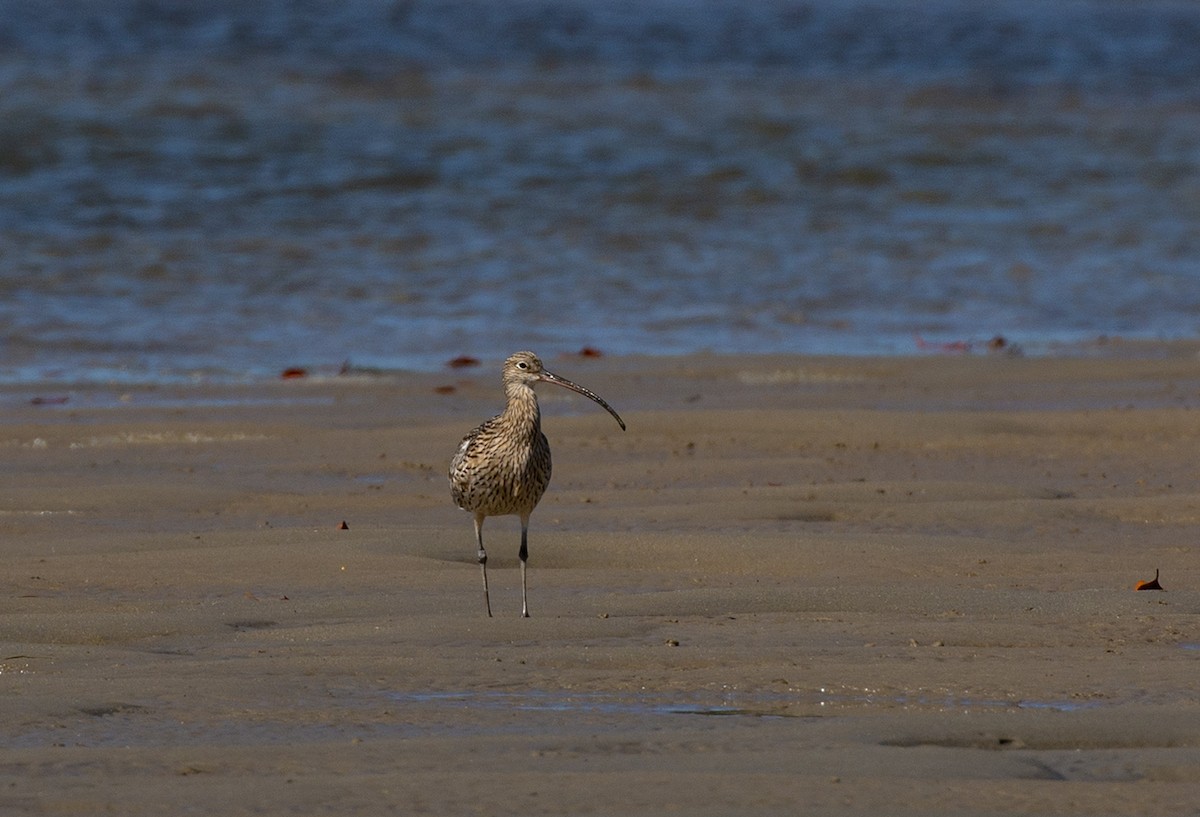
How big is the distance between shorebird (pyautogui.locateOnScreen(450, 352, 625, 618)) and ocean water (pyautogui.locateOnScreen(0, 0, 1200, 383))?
17.1 ft

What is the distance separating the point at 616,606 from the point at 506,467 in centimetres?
72

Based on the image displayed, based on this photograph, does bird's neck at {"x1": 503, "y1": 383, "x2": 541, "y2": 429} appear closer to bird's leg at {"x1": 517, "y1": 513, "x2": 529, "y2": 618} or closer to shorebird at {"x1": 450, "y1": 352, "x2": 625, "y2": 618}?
shorebird at {"x1": 450, "y1": 352, "x2": 625, "y2": 618}

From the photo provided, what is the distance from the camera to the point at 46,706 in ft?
16.4

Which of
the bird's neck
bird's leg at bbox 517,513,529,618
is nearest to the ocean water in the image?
the bird's neck

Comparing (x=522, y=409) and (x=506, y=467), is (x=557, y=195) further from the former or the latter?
(x=506, y=467)

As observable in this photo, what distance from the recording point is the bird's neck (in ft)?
23.0

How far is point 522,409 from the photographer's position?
704 cm

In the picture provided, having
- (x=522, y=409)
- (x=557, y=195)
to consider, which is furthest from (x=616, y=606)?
(x=557, y=195)

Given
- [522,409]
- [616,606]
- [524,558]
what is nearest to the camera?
[616,606]

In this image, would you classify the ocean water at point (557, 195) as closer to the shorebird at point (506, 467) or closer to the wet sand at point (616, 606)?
the wet sand at point (616, 606)

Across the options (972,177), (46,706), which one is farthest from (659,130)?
(46,706)

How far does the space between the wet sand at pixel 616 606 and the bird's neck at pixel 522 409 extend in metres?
0.57

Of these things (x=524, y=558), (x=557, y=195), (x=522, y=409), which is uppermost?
(x=557, y=195)

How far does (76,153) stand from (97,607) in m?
15.1
